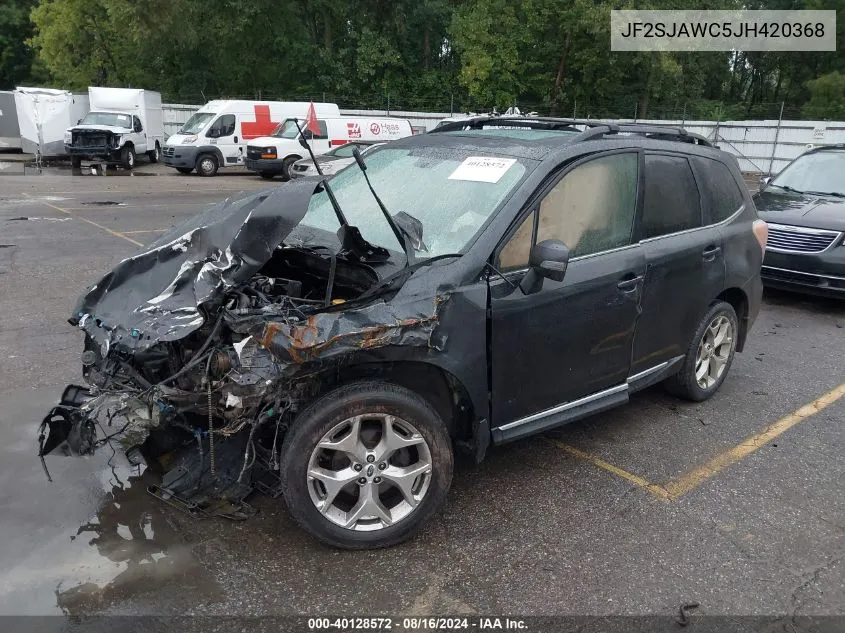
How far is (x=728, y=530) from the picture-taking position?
3.29 metres

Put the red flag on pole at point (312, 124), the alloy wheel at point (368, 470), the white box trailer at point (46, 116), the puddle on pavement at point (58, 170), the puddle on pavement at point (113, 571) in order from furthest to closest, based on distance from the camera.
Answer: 1. the white box trailer at point (46, 116)
2. the puddle on pavement at point (58, 170)
3. the red flag on pole at point (312, 124)
4. the alloy wheel at point (368, 470)
5. the puddle on pavement at point (113, 571)

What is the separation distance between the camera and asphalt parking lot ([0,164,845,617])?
276 centimetres

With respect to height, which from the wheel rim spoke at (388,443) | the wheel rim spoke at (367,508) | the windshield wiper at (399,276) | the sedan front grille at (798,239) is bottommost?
the wheel rim spoke at (367,508)

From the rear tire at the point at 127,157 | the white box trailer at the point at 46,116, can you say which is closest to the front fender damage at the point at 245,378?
the rear tire at the point at 127,157

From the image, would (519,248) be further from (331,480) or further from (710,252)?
(710,252)

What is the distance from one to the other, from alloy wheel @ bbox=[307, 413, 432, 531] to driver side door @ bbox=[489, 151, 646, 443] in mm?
490

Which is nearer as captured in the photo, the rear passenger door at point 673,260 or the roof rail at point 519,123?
the rear passenger door at point 673,260

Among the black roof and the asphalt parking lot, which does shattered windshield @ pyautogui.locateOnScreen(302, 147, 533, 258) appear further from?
the asphalt parking lot

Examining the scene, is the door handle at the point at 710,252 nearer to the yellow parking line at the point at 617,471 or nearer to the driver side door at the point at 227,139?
the yellow parking line at the point at 617,471

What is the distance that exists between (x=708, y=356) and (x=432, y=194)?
2387mm

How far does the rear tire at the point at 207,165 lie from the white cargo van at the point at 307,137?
156 cm

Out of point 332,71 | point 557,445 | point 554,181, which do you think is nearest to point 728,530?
point 557,445

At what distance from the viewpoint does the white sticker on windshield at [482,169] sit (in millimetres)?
3588

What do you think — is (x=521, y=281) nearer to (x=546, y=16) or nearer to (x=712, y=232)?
(x=712, y=232)
